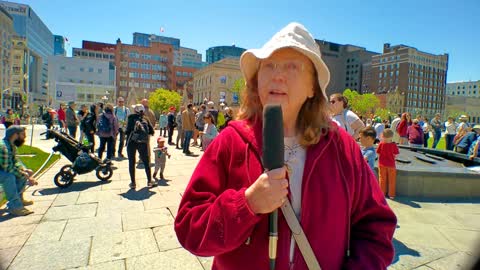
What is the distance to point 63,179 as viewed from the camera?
694cm

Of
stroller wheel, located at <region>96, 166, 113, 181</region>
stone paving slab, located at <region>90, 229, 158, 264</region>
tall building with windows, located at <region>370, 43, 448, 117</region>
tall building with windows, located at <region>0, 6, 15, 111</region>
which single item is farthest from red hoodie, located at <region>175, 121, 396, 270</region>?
tall building with windows, located at <region>370, 43, 448, 117</region>

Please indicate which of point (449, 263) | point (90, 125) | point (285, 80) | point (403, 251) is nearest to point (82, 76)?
point (90, 125)

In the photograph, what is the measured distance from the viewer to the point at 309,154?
1.48 m

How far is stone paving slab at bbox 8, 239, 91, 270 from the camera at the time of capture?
3.45 metres

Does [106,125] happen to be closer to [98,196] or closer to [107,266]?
[98,196]

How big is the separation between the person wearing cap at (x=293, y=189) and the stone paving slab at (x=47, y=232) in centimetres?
382

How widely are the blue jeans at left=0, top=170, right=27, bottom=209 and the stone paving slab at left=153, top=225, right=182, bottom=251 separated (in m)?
2.71

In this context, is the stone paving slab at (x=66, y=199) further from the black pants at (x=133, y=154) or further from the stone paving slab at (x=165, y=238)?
the stone paving slab at (x=165, y=238)

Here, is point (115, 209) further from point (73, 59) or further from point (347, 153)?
point (73, 59)

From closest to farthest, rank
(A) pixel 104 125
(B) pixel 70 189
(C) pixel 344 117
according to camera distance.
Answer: (C) pixel 344 117, (B) pixel 70 189, (A) pixel 104 125

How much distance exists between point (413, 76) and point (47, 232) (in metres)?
136

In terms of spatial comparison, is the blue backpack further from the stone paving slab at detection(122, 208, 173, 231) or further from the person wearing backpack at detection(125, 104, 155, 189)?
the stone paving slab at detection(122, 208, 173, 231)

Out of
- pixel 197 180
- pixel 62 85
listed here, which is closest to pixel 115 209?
pixel 197 180

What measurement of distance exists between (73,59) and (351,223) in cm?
10885
